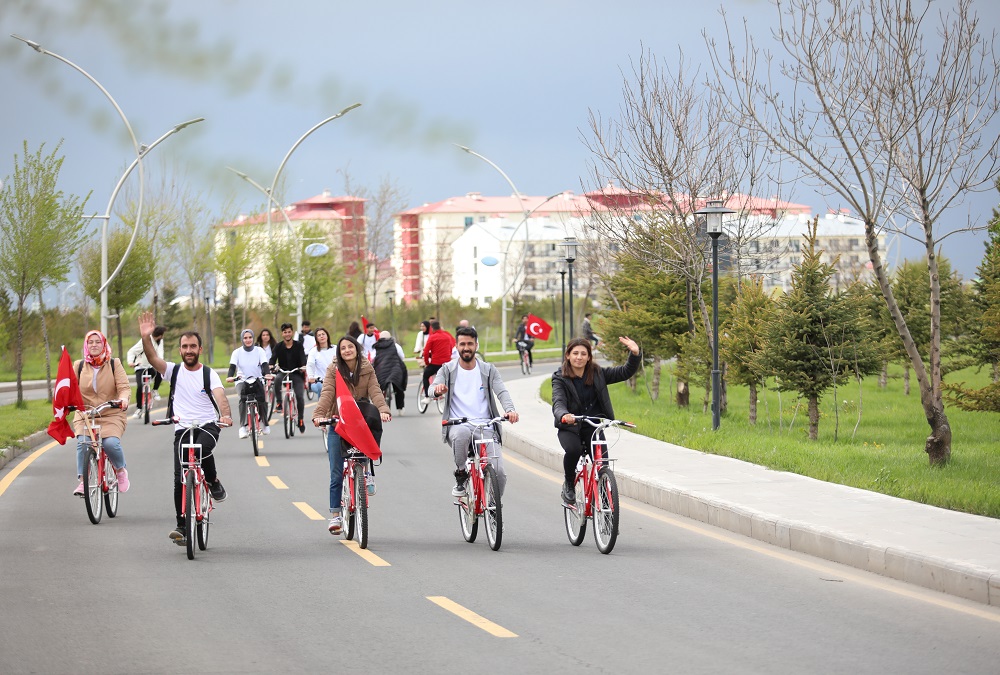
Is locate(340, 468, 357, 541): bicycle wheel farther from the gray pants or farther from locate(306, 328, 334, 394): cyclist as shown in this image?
locate(306, 328, 334, 394): cyclist

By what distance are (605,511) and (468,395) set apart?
1.62m

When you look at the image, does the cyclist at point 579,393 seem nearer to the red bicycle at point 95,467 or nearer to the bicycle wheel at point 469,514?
the bicycle wheel at point 469,514

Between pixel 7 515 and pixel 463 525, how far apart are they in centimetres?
505

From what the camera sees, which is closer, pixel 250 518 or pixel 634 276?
pixel 250 518

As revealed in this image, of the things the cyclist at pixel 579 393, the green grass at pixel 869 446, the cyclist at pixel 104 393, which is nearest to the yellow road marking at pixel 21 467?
the cyclist at pixel 104 393

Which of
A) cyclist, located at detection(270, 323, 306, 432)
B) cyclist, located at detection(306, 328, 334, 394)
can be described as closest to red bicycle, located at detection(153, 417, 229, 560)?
cyclist, located at detection(306, 328, 334, 394)

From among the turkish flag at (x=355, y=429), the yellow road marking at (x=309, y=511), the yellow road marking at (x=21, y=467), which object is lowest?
the yellow road marking at (x=309, y=511)

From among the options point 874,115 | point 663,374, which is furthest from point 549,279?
point 874,115

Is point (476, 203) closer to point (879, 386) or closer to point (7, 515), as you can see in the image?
point (879, 386)

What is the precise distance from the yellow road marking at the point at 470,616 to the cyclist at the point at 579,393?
2.83 m

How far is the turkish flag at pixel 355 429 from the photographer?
37.8ft

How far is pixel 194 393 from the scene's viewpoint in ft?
39.2

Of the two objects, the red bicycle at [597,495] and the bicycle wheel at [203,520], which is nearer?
the red bicycle at [597,495]

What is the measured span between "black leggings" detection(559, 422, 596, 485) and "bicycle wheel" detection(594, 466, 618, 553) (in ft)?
1.51
